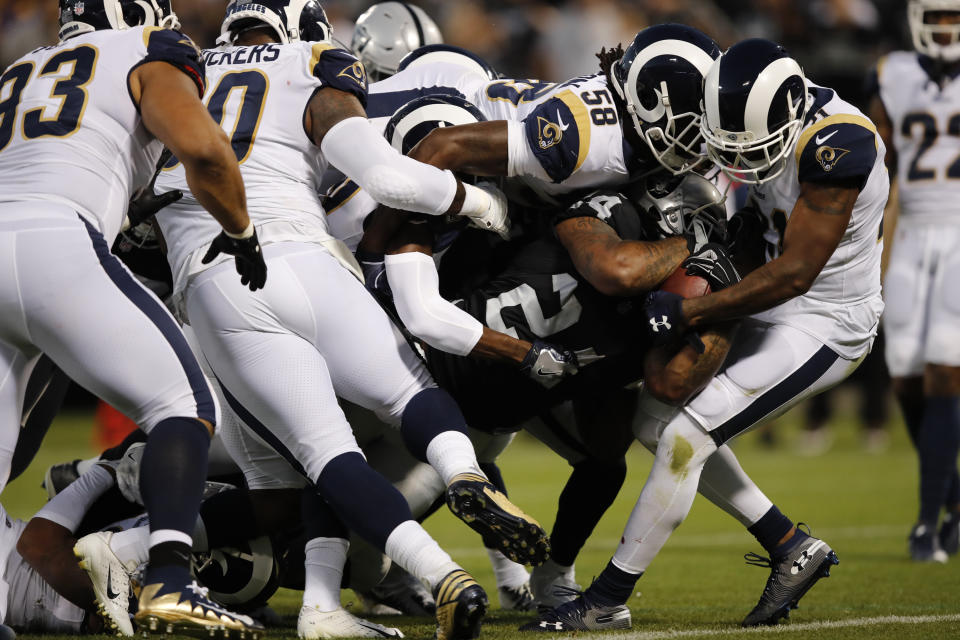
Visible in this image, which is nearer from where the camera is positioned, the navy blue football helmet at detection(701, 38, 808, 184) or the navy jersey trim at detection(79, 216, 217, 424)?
the navy jersey trim at detection(79, 216, 217, 424)

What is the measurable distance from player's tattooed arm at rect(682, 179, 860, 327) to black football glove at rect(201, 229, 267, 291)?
1187 millimetres

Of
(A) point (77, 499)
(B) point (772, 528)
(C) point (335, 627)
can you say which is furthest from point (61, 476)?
(B) point (772, 528)

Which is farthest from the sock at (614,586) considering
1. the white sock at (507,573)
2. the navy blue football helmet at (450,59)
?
the navy blue football helmet at (450,59)

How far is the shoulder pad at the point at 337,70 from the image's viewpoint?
3.38m

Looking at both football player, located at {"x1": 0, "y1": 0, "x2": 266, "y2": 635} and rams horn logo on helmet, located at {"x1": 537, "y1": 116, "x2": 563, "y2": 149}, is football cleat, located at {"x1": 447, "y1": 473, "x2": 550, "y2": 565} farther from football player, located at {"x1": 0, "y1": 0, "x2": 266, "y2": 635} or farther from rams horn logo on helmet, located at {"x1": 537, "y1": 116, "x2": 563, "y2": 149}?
rams horn logo on helmet, located at {"x1": 537, "y1": 116, "x2": 563, "y2": 149}

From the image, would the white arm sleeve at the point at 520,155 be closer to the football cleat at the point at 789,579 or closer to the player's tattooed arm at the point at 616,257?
the player's tattooed arm at the point at 616,257

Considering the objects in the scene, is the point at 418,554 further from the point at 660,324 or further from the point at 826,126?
the point at 826,126

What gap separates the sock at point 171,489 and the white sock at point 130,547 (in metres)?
0.51

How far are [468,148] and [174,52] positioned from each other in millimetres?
865

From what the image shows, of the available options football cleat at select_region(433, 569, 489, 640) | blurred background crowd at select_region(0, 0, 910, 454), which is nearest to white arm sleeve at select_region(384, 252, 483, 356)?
football cleat at select_region(433, 569, 489, 640)

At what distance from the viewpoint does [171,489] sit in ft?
9.19

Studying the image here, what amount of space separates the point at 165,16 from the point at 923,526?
3737 millimetres

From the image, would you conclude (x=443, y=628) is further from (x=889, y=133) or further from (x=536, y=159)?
(x=889, y=133)

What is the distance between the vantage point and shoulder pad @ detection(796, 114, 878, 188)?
327 cm
